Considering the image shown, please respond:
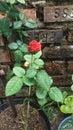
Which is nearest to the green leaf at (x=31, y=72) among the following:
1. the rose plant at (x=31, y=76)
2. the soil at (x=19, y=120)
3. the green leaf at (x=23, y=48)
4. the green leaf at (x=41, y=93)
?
the rose plant at (x=31, y=76)

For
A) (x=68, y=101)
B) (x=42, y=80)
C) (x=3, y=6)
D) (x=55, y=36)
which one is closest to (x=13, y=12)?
(x=3, y=6)

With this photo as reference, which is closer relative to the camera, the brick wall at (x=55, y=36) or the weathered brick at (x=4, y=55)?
the brick wall at (x=55, y=36)

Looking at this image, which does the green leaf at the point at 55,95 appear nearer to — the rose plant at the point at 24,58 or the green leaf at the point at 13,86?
the rose plant at the point at 24,58

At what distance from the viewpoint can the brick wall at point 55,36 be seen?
60.3 inches

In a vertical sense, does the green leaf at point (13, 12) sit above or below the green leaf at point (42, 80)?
above

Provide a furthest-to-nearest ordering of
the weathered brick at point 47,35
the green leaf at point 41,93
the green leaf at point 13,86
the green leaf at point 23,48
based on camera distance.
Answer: the weathered brick at point 47,35 → the green leaf at point 23,48 → the green leaf at point 41,93 → the green leaf at point 13,86

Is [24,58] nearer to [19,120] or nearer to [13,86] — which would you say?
[13,86]

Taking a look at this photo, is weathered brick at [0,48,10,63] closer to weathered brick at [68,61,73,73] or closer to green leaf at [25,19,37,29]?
green leaf at [25,19,37,29]

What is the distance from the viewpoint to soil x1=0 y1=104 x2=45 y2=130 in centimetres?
163

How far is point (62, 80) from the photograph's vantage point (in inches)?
69.8

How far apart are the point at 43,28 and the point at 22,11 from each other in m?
0.16

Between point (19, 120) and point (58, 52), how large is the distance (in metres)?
0.45

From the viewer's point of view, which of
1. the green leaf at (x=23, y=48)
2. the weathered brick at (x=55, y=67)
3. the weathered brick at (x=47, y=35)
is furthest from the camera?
the weathered brick at (x=55, y=67)

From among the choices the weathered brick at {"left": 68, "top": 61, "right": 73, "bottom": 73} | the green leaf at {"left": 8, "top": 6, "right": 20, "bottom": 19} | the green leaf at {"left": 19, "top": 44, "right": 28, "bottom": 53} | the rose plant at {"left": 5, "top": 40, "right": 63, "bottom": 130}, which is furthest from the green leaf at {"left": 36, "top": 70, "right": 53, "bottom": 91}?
the weathered brick at {"left": 68, "top": 61, "right": 73, "bottom": 73}
